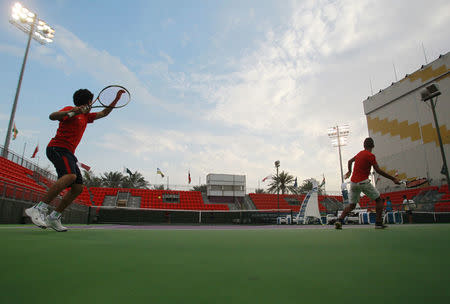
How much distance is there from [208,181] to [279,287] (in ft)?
118

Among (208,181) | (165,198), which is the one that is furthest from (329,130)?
(165,198)

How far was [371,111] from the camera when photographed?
3581cm

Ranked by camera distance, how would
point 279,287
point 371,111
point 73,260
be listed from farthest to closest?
point 371,111, point 73,260, point 279,287

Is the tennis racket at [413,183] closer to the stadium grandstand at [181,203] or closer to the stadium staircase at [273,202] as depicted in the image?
the stadium grandstand at [181,203]

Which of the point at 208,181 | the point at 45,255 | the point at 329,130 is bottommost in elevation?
the point at 45,255

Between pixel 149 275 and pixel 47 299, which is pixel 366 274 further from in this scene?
pixel 47 299

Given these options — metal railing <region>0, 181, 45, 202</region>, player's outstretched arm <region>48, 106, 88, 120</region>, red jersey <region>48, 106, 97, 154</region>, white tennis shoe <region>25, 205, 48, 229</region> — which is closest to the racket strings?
red jersey <region>48, 106, 97, 154</region>

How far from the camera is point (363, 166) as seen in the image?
5.66 metres

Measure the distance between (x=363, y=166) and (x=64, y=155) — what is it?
5.71m

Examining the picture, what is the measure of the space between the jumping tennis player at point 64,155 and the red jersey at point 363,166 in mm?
5406

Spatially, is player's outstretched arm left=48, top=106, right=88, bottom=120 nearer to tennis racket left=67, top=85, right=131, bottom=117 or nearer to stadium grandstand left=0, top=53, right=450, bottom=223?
tennis racket left=67, top=85, right=131, bottom=117

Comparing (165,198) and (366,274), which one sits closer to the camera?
(366,274)

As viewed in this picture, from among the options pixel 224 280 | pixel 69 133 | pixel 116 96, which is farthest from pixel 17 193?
pixel 224 280

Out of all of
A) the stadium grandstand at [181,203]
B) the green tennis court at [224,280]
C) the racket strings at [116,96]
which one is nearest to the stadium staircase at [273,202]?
the stadium grandstand at [181,203]
